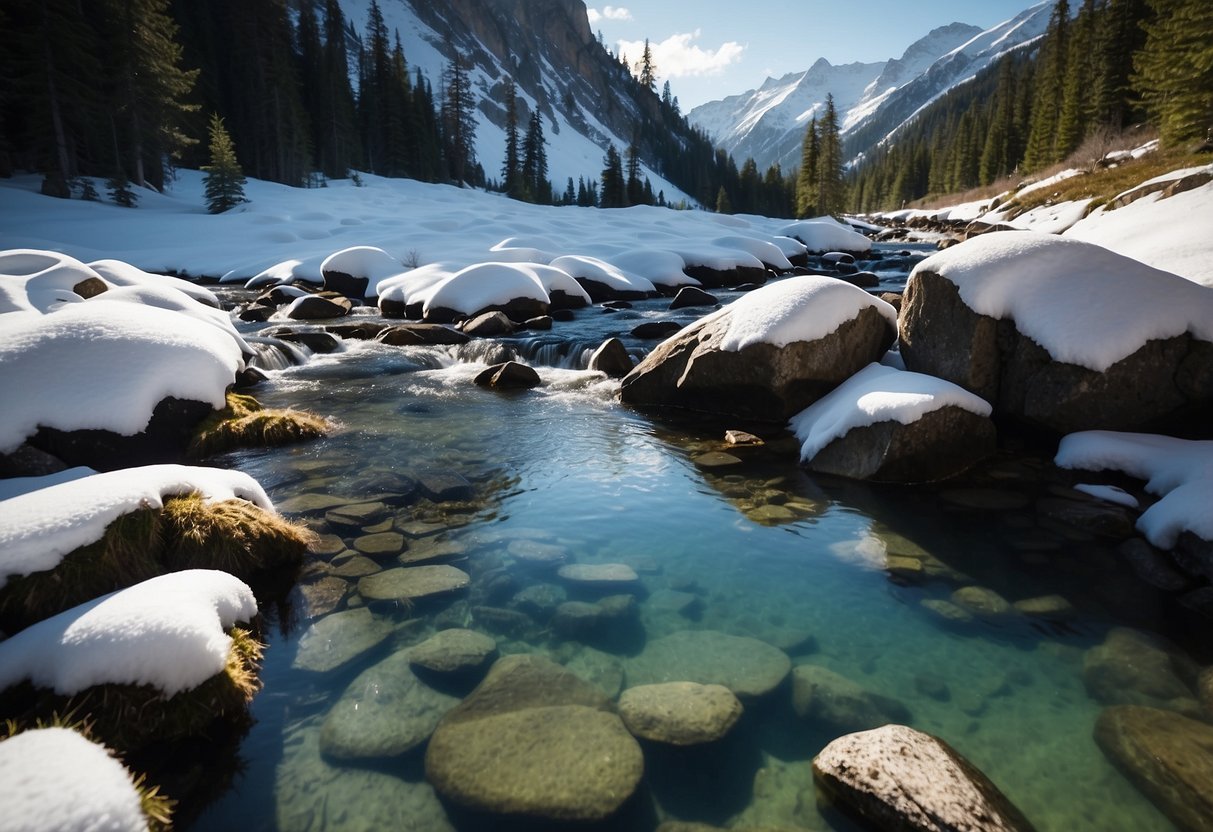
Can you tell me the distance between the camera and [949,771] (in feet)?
9.20

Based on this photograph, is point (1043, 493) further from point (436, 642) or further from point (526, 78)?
point (526, 78)

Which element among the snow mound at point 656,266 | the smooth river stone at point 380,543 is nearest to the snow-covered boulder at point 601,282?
the snow mound at point 656,266

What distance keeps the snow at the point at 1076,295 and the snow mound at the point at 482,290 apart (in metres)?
11.9

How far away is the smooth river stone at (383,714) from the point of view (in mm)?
3238

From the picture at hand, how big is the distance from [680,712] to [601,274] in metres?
19.7

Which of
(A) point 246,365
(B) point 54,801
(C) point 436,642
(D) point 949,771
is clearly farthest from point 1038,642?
(A) point 246,365

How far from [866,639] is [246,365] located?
12190 millimetres

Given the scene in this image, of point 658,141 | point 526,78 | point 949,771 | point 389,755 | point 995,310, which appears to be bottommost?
point 389,755

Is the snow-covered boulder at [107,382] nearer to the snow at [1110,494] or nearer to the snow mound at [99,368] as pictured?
the snow mound at [99,368]

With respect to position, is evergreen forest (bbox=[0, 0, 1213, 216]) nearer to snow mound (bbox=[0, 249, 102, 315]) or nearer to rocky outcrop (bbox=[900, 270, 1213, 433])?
snow mound (bbox=[0, 249, 102, 315])

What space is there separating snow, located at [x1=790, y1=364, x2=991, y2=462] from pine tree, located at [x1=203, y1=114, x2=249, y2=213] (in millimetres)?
42146

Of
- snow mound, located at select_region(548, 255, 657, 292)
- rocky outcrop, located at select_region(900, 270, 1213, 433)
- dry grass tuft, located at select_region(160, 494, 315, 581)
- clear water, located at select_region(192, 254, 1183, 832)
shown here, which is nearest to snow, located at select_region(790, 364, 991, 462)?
rocky outcrop, located at select_region(900, 270, 1213, 433)

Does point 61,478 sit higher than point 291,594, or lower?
higher

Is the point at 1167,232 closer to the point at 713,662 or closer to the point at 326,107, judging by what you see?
the point at 713,662
